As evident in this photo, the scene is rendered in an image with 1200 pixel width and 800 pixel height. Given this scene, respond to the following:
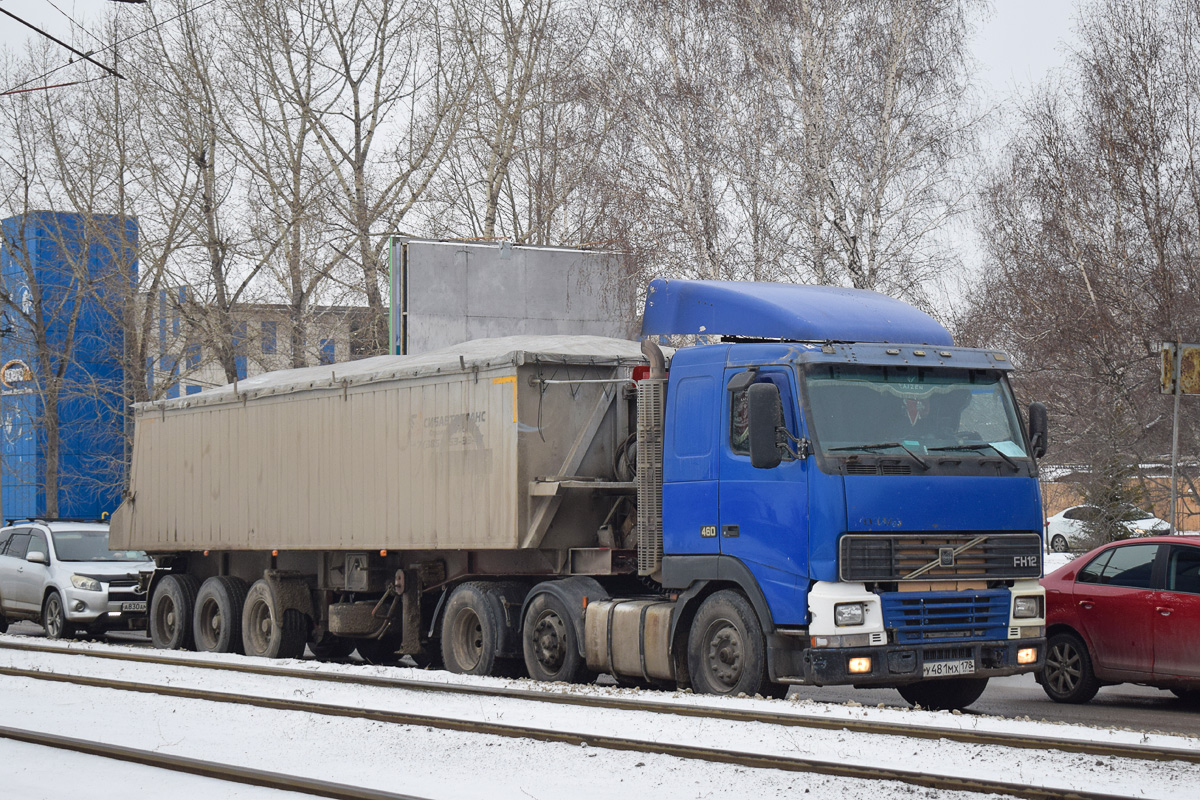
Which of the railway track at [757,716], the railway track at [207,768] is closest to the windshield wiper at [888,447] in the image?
A: the railway track at [757,716]

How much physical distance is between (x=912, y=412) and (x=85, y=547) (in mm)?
15774

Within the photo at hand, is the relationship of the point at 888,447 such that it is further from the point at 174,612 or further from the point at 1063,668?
the point at 174,612

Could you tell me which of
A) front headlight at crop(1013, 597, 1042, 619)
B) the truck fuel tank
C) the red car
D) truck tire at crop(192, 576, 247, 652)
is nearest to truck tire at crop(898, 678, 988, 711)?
the red car

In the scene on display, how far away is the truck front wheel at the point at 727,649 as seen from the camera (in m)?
11.2

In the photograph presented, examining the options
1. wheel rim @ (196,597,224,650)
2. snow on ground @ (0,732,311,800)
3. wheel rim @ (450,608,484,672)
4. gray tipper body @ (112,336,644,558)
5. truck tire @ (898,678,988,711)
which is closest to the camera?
snow on ground @ (0,732,311,800)

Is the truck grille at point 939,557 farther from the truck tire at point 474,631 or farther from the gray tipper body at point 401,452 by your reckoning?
the truck tire at point 474,631

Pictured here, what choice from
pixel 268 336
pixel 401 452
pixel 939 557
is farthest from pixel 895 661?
pixel 268 336

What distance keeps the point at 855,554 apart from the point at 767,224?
1687cm

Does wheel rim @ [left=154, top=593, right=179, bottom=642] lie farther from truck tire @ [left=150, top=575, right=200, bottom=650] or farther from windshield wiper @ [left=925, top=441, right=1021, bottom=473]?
→ windshield wiper @ [left=925, top=441, right=1021, bottom=473]

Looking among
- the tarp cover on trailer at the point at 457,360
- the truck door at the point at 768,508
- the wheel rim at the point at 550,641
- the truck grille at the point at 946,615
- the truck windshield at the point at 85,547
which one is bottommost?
the wheel rim at the point at 550,641

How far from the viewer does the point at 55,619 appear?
21828 millimetres

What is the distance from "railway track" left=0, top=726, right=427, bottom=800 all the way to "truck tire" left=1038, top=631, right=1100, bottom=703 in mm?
6956

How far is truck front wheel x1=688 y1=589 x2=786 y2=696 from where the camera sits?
1123cm

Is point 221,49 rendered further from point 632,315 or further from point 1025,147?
point 1025,147
